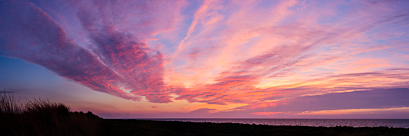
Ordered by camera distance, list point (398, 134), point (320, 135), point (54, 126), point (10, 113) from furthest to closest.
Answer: point (320, 135) < point (398, 134) < point (54, 126) < point (10, 113)

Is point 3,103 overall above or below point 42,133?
above

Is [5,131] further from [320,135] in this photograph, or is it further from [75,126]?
[320,135]

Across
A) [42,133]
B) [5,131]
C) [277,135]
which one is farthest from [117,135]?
[277,135]

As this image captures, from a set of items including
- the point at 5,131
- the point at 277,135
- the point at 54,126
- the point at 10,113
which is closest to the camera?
the point at 5,131

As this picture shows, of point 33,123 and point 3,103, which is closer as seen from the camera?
point 3,103

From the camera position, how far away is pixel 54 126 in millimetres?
9250

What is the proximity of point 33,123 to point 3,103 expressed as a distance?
1.25 meters


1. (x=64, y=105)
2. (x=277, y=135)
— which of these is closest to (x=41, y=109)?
(x=64, y=105)

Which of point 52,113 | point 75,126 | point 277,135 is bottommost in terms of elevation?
point 277,135

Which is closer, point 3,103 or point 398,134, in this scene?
A: point 3,103

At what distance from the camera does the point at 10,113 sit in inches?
283

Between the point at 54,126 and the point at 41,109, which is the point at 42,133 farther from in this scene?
the point at 41,109

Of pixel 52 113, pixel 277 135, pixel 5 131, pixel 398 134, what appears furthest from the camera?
pixel 277 135

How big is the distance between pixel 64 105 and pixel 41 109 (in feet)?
20.4
